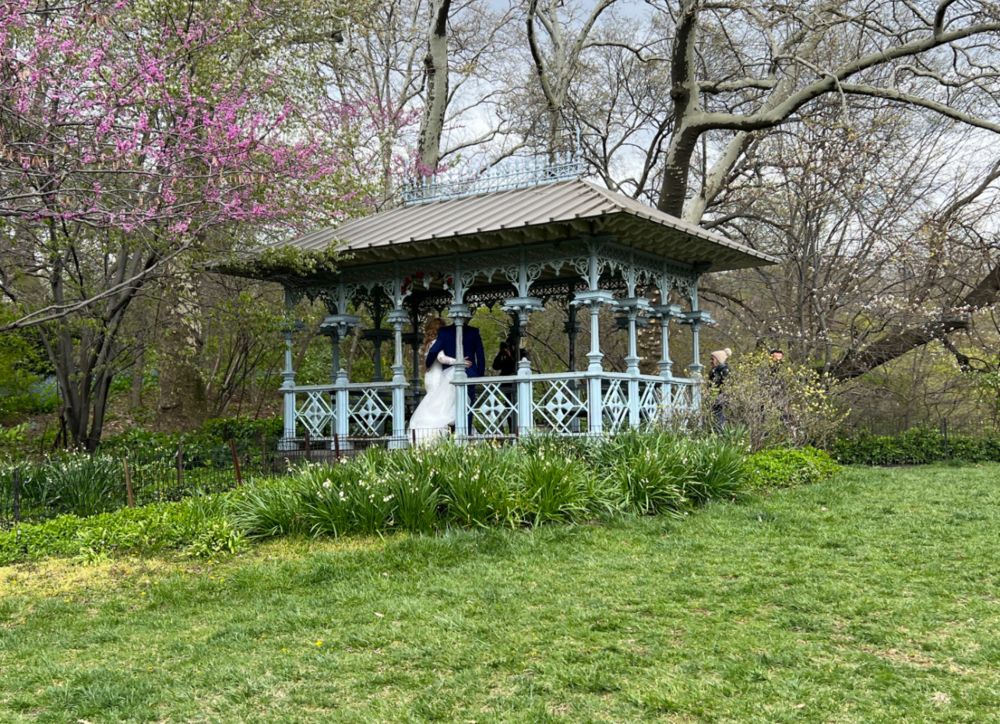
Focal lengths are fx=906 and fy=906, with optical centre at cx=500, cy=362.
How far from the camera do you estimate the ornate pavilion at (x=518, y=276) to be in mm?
12039

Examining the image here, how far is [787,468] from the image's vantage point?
39.1 feet

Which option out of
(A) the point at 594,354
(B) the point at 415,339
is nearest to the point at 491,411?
(A) the point at 594,354

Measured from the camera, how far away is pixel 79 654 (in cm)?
551

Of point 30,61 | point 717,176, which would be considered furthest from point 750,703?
point 717,176

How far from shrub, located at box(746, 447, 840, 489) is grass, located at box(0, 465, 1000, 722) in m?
2.66

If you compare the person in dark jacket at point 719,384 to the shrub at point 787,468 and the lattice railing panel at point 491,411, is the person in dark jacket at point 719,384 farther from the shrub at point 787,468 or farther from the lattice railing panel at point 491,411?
the lattice railing panel at point 491,411

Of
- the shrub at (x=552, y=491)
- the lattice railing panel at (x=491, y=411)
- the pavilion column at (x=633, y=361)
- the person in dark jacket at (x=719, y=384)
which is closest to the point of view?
the shrub at (x=552, y=491)

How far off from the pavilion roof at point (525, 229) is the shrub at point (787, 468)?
315 cm

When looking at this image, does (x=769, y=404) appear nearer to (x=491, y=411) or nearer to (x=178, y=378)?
(x=491, y=411)

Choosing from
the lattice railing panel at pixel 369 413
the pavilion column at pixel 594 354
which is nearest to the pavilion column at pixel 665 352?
the pavilion column at pixel 594 354

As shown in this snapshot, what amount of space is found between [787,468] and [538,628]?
737 centimetres

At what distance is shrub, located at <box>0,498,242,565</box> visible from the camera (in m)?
8.05

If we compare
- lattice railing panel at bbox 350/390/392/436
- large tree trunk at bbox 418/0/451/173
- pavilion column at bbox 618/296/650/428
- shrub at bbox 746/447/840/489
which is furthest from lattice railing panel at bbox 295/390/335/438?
large tree trunk at bbox 418/0/451/173

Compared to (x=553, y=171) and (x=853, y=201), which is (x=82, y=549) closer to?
(x=553, y=171)
